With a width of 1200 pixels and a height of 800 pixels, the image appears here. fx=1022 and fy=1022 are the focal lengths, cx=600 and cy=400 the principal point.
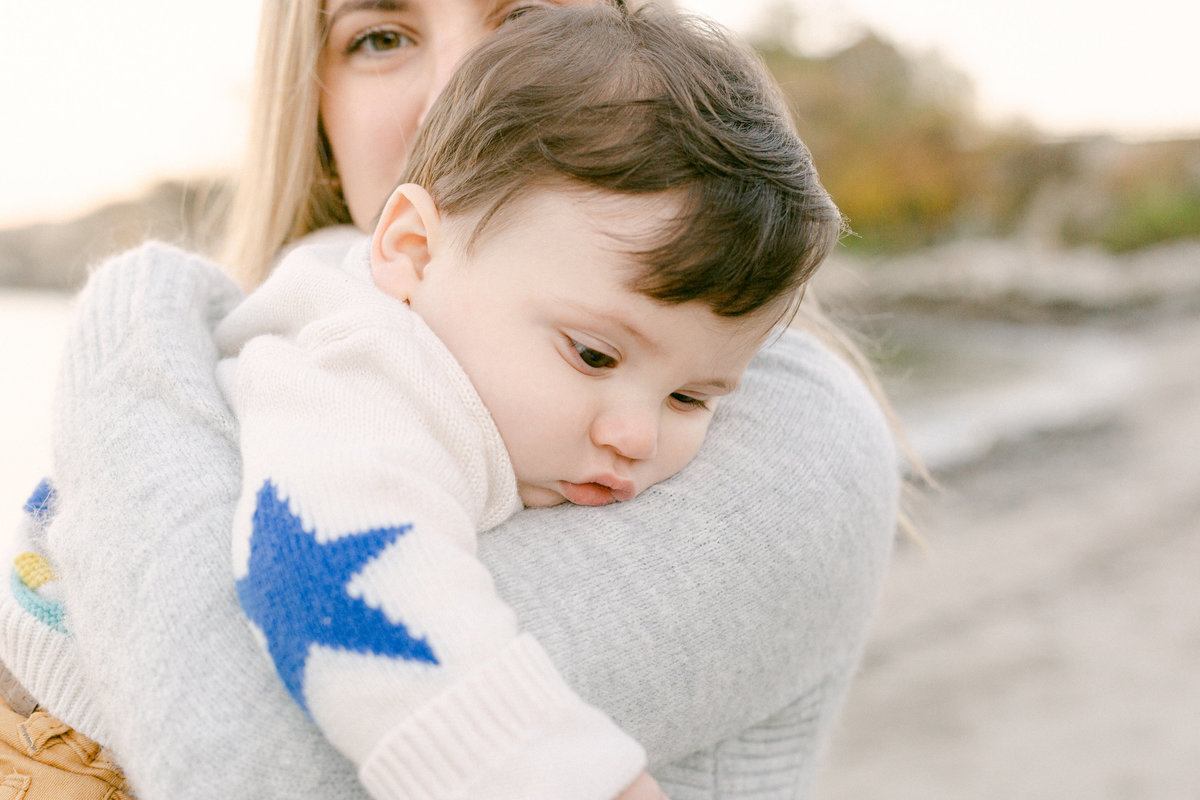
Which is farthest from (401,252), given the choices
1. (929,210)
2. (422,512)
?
(929,210)

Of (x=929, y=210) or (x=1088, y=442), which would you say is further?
(x=929, y=210)

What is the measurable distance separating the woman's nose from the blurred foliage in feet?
64.5

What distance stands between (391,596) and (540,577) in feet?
0.80

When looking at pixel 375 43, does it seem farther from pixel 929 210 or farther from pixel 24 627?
pixel 929 210

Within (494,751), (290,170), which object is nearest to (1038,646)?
(290,170)

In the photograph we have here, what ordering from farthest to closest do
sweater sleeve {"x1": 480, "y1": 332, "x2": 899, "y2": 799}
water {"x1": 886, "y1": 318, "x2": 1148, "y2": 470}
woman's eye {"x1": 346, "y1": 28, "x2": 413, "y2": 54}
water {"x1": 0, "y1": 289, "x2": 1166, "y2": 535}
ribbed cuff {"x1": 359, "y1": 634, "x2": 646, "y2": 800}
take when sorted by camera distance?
water {"x1": 886, "y1": 318, "x2": 1148, "y2": 470} → water {"x1": 0, "y1": 289, "x2": 1166, "y2": 535} → woman's eye {"x1": 346, "y1": 28, "x2": 413, "y2": 54} → sweater sleeve {"x1": 480, "y1": 332, "x2": 899, "y2": 799} → ribbed cuff {"x1": 359, "y1": 634, "x2": 646, "y2": 800}

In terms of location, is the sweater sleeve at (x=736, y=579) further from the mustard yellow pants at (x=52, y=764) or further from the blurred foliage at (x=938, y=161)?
the blurred foliage at (x=938, y=161)

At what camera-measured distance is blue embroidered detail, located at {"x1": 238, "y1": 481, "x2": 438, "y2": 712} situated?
0.92 metres

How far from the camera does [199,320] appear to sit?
4.52ft

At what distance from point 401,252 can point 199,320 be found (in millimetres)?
314

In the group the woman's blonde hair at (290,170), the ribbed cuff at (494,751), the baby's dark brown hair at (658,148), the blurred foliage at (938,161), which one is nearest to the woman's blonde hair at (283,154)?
the woman's blonde hair at (290,170)

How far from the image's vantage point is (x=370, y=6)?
1686 mm

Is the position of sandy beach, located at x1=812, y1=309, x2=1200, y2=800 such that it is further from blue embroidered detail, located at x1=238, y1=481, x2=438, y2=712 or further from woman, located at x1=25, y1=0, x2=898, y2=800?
blue embroidered detail, located at x1=238, y1=481, x2=438, y2=712

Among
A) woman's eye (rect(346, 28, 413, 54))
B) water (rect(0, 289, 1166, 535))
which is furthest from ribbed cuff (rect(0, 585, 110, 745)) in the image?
water (rect(0, 289, 1166, 535))
